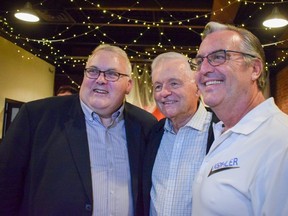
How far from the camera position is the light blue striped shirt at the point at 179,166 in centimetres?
182

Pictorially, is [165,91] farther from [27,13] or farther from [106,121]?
[27,13]

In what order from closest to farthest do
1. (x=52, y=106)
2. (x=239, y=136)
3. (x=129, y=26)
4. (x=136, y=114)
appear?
(x=239, y=136), (x=52, y=106), (x=136, y=114), (x=129, y=26)

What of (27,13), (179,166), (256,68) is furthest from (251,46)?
(27,13)

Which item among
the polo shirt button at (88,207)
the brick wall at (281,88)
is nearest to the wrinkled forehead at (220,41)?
the polo shirt button at (88,207)

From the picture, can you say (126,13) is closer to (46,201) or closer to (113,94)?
(113,94)

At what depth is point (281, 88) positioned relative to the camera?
8102mm

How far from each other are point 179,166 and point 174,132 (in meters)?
0.26

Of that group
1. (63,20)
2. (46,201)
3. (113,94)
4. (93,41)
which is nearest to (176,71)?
(113,94)

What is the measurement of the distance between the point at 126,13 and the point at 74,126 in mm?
5330

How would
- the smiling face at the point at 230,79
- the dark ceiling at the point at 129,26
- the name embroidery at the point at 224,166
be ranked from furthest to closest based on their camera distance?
the dark ceiling at the point at 129,26
the smiling face at the point at 230,79
the name embroidery at the point at 224,166

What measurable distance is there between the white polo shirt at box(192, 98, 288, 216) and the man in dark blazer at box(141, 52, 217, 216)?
0.44 metres

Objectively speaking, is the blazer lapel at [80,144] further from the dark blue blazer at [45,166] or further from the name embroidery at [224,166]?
the name embroidery at [224,166]

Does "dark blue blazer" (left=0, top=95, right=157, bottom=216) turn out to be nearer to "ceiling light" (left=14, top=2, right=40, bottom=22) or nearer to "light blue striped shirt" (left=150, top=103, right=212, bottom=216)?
"light blue striped shirt" (left=150, top=103, right=212, bottom=216)

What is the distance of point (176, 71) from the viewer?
80.0 inches
